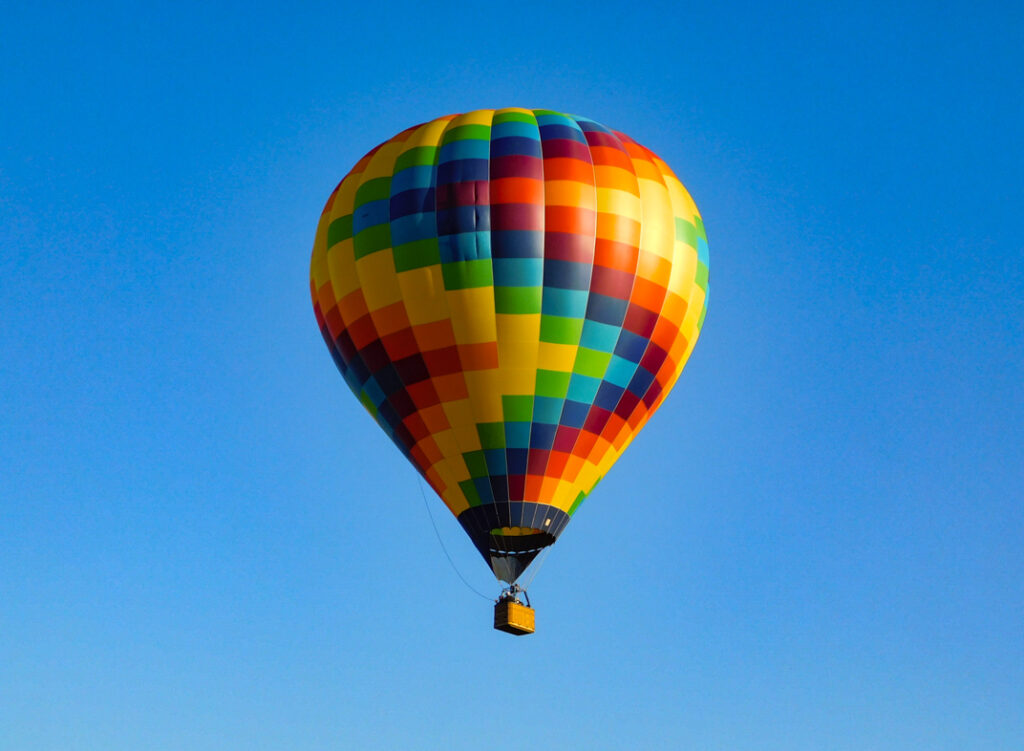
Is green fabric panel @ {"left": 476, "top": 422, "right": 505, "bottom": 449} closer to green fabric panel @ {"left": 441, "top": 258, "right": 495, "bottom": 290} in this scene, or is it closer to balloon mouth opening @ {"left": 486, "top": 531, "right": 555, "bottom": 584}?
balloon mouth opening @ {"left": 486, "top": 531, "right": 555, "bottom": 584}

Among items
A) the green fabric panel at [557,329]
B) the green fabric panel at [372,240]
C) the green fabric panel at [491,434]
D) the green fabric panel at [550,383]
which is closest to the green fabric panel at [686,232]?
the green fabric panel at [557,329]

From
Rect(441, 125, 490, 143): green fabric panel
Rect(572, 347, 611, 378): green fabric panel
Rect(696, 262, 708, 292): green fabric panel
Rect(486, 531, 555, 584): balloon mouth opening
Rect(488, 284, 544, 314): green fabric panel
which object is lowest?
Rect(486, 531, 555, 584): balloon mouth opening

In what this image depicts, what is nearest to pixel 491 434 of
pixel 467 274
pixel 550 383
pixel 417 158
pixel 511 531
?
pixel 550 383

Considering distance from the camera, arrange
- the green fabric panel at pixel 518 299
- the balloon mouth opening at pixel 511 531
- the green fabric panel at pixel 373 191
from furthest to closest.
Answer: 1. the green fabric panel at pixel 373 191
2. the green fabric panel at pixel 518 299
3. the balloon mouth opening at pixel 511 531

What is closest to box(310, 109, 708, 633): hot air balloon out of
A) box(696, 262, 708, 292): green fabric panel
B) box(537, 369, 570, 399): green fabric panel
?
box(537, 369, 570, 399): green fabric panel

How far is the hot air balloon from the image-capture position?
2084cm

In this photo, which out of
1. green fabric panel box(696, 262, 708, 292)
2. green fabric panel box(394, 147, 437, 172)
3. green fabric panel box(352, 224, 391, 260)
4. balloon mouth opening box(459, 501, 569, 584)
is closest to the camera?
balloon mouth opening box(459, 501, 569, 584)

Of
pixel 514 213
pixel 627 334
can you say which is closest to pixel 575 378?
pixel 627 334

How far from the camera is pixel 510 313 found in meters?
20.8

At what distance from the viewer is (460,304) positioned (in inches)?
822

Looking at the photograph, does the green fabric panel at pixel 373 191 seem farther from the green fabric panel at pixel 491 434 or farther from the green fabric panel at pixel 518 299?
the green fabric panel at pixel 491 434

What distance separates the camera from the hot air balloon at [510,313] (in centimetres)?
2084

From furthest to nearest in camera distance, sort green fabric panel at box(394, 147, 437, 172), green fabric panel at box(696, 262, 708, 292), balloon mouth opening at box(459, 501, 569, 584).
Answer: green fabric panel at box(696, 262, 708, 292) → green fabric panel at box(394, 147, 437, 172) → balloon mouth opening at box(459, 501, 569, 584)

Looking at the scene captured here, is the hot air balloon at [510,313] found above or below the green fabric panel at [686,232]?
below
